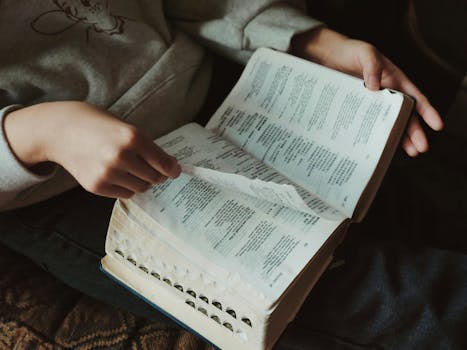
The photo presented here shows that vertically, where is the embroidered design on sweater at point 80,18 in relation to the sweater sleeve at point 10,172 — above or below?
above

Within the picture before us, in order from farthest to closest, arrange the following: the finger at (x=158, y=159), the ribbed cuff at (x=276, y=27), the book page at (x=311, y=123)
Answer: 1. the ribbed cuff at (x=276, y=27)
2. the book page at (x=311, y=123)
3. the finger at (x=158, y=159)

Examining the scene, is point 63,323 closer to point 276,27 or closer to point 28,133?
point 28,133

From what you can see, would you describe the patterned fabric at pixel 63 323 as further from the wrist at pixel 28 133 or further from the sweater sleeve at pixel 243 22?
the sweater sleeve at pixel 243 22

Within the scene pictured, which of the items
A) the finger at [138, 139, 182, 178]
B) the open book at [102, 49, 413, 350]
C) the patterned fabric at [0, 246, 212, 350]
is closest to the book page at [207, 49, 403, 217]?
the open book at [102, 49, 413, 350]

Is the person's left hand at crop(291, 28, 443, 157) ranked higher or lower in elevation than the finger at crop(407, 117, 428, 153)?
Answer: higher

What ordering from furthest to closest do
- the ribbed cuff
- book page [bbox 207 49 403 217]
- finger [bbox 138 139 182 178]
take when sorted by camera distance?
the ribbed cuff < book page [bbox 207 49 403 217] < finger [bbox 138 139 182 178]

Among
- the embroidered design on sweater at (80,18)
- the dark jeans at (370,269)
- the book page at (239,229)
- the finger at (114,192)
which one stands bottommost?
the dark jeans at (370,269)

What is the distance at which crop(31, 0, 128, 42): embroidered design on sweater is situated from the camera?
55 centimetres

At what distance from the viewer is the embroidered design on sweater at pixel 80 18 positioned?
553 millimetres

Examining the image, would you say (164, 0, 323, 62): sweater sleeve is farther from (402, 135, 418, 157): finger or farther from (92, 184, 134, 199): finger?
(92, 184, 134, 199): finger

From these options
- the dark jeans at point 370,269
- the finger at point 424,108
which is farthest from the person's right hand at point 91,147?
the finger at point 424,108

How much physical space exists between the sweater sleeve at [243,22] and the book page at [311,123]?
32 mm

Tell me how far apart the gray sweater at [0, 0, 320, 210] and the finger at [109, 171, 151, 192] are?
0.39ft

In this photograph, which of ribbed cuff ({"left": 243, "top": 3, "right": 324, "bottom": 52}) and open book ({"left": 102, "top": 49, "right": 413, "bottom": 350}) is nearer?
open book ({"left": 102, "top": 49, "right": 413, "bottom": 350})
